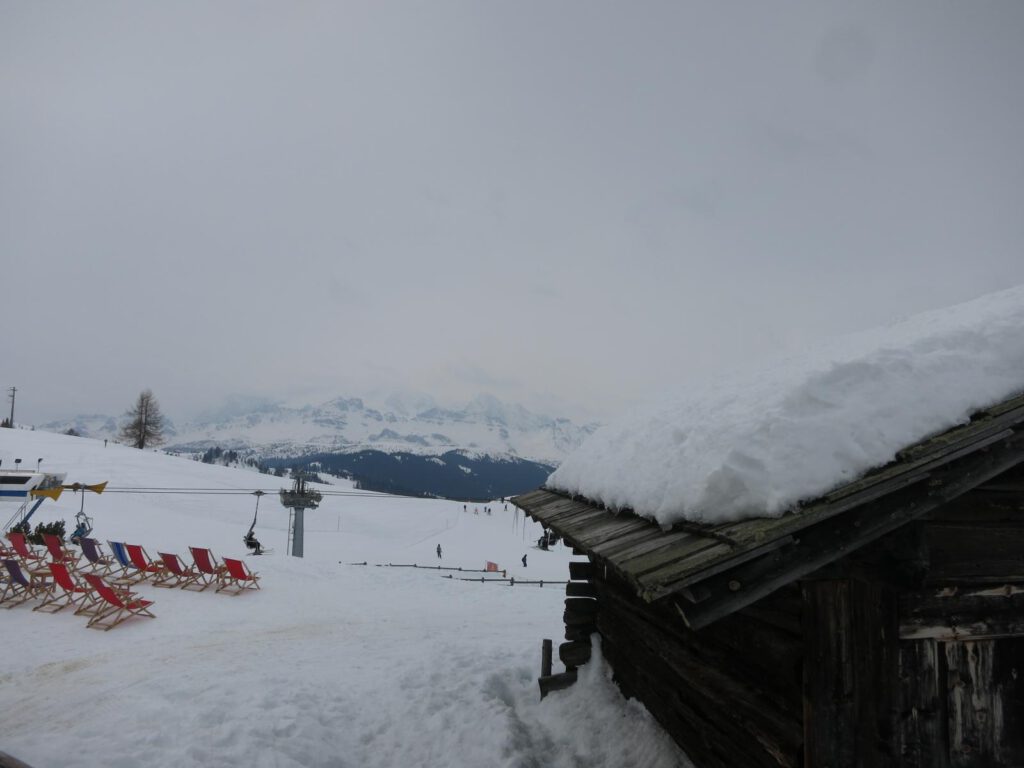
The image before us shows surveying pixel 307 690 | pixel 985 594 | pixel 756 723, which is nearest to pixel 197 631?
pixel 307 690

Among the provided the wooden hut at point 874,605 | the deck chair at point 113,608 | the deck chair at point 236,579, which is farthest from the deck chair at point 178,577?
the wooden hut at point 874,605

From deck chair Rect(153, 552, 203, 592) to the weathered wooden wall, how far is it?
14659 mm

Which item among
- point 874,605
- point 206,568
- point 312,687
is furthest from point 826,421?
point 206,568

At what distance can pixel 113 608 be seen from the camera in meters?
12.8

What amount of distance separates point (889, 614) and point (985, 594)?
1.00 meters

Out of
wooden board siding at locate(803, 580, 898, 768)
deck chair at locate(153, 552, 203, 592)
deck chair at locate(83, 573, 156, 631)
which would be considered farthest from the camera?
deck chair at locate(153, 552, 203, 592)

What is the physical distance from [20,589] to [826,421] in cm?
1922

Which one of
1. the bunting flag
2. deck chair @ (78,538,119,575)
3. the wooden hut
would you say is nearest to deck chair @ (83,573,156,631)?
deck chair @ (78,538,119,575)

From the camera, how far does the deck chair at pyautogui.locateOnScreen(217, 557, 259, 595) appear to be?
16.2 metres

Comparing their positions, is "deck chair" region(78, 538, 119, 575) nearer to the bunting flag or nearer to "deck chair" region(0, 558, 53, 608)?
"deck chair" region(0, 558, 53, 608)

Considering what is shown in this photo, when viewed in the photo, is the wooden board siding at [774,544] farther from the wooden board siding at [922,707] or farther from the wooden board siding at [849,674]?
the wooden board siding at [922,707]

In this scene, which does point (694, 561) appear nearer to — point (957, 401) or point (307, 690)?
point (957, 401)

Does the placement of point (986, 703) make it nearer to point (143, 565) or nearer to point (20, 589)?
point (143, 565)

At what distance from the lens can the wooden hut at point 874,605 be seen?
3.27 metres
